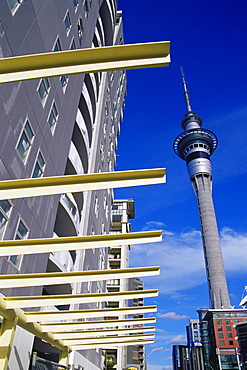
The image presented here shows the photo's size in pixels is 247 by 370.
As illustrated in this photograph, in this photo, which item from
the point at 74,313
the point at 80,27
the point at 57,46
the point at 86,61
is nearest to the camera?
the point at 86,61

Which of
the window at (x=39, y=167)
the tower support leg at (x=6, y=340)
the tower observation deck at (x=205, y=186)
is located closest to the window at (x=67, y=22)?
the window at (x=39, y=167)

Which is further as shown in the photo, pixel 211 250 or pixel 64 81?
pixel 211 250

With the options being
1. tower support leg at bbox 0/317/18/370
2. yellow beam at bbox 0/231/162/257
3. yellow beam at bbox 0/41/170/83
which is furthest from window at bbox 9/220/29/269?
yellow beam at bbox 0/41/170/83

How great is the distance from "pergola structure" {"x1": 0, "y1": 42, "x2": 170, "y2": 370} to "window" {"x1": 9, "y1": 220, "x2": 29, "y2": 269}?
2333 mm

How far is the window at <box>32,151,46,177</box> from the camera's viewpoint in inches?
492

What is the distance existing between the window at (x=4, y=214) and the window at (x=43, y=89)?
536 centimetres

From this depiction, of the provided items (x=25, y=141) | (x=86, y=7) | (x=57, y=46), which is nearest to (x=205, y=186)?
(x=86, y=7)

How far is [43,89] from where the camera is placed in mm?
13258

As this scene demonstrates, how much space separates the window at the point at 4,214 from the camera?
9461 mm

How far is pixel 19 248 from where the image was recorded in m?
6.48

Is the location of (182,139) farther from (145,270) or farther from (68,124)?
(145,270)

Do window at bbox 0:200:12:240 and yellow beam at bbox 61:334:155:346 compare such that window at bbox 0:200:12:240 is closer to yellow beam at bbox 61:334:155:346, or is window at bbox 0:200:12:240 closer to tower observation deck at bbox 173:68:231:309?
yellow beam at bbox 61:334:155:346

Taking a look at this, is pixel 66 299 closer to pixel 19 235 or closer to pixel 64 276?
pixel 64 276

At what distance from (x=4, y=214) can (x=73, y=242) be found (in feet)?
12.6
